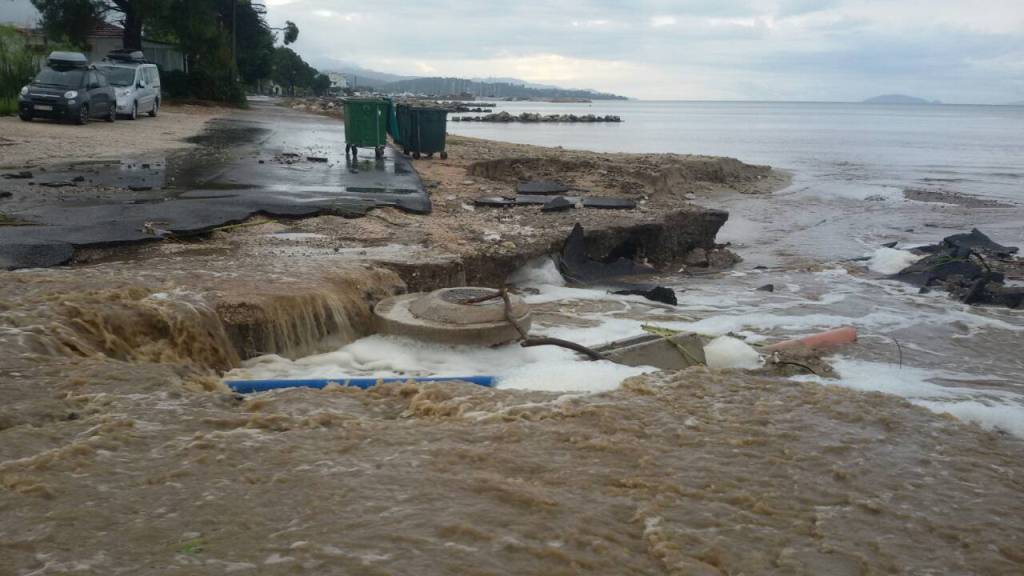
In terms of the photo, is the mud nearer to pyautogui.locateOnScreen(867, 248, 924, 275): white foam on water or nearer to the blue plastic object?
the blue plastic object

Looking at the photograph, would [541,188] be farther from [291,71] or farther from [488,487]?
[291,71]

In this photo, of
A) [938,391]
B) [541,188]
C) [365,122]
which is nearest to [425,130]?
[365,122]

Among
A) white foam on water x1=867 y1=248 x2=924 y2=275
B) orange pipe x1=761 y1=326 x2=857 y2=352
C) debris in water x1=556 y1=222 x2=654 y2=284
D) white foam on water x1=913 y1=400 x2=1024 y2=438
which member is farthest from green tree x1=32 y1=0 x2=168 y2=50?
white foam on water x1=913 y1=400 x2=1024 y2=438

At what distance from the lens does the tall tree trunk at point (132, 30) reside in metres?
36.2

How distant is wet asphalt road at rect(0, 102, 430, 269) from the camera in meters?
7.65

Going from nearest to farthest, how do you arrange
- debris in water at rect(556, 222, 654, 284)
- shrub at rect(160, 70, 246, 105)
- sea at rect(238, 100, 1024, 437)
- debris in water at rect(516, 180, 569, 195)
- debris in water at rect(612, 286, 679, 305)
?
sea at rect(238, 100, 1024, 437) → debris in water at rect(612, 286, 679, 305) → debris in water at rect(556, 222, 654, 284) → debris in water at rect(516, 180, 569, 195) → shrub at rect(160, 70, 246, 105)

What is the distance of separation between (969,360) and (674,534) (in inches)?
237

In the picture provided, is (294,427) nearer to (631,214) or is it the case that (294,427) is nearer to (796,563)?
(796,563)

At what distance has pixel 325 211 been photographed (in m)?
9.84

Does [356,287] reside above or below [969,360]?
above

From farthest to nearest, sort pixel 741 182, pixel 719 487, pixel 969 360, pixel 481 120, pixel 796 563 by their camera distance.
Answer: pixel 481 120 → pixel 741 182 → pixel 969 360 → pixel 719 487 → pixel 796 563

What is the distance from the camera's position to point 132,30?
120 ft

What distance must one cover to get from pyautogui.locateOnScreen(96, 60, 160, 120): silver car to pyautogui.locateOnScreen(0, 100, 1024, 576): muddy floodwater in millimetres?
20031

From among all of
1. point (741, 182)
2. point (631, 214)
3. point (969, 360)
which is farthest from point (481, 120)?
point (969, 360)
